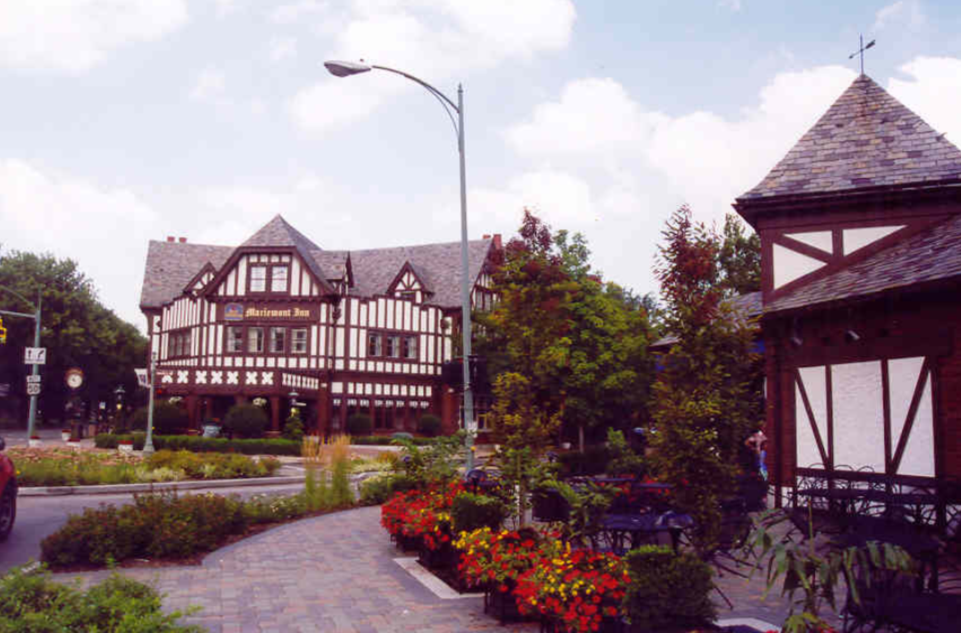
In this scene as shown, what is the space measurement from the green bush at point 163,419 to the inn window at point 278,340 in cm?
758

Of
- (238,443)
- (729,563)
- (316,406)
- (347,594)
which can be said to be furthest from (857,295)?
(316,406)

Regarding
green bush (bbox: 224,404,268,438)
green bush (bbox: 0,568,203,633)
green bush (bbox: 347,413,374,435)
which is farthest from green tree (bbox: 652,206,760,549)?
green bush (bbox: 347,413,374,435)

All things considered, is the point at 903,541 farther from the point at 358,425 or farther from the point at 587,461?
the point at 358,425

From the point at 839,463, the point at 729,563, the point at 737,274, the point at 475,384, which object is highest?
the point at 737,274

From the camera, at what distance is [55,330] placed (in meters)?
54.8

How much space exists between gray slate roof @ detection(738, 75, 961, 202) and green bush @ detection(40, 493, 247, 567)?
35.3 feet

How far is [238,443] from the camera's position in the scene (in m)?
32.8

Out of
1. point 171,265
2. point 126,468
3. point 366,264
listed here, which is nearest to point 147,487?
point 126,468

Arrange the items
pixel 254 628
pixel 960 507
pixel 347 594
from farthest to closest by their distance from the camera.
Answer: pixel 960 507, pixel 347 594, pixel 254 628

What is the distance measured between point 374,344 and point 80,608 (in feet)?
136

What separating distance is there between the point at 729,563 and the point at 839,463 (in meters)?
4.34

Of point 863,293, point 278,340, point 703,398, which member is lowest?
point 703,398

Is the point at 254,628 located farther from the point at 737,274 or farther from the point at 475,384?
the point at 737,274

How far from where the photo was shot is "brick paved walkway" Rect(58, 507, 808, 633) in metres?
7.00
